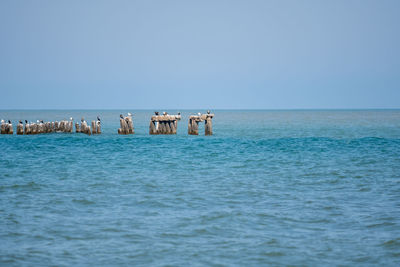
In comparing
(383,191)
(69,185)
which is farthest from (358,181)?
(69,185)

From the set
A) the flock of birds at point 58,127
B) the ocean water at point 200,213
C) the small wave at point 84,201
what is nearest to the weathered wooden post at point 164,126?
the flock of birds at point 58,127

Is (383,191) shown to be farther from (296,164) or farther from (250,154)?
(250,154)

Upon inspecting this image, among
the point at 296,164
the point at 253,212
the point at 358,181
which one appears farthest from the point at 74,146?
the point at 253,212

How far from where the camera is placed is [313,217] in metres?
11.2

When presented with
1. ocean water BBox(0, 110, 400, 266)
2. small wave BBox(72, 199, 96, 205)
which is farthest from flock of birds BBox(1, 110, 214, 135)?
small wave BBox(72, 199, 96, 205)

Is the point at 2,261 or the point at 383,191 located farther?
the point at 383,191

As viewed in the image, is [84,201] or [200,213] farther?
[84,201]

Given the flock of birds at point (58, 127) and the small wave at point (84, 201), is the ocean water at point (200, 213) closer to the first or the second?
the small wave at point (84, 201)

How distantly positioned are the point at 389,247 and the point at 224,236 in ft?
10.1

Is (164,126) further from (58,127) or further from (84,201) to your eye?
(84,201)

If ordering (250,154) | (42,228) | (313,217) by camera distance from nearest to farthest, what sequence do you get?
(42,228), (313,217), (250,154)

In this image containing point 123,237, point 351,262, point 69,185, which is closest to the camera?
point 351,262

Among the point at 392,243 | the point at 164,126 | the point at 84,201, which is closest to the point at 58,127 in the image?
the point at 164,126

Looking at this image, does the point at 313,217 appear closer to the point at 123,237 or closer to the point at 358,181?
the point at 123,237
